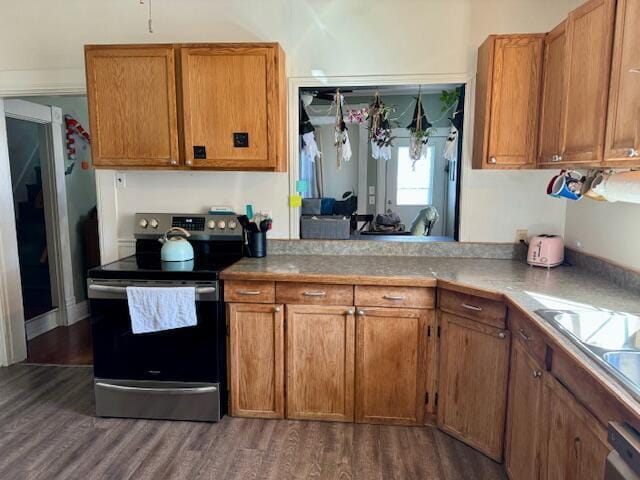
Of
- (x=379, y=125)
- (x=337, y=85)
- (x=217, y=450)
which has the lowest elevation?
(x=217, y=450)

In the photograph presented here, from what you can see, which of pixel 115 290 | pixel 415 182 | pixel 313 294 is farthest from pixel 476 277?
pixel 415 182

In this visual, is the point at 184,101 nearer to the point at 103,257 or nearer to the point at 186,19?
the point at 186,19

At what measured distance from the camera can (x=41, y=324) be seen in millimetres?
3828

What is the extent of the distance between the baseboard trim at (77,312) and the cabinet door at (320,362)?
271 cm

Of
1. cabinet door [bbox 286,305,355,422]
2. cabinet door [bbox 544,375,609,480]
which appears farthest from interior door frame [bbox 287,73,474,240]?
cabinet door [bbox 544,375,609,480]

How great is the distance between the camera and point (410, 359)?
231 centimetres

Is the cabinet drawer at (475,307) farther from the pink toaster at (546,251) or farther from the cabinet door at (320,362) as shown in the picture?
the pink toaster at (546,251)

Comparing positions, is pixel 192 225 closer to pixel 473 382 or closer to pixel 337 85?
pixel 337 85

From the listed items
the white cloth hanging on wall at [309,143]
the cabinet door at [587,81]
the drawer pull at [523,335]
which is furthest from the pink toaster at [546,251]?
the white cloth hanging on wall at [309,143]

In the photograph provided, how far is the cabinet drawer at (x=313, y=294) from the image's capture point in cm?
230

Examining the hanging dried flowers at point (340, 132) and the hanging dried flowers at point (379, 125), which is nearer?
the hanging dried flowers at point (340, 132)

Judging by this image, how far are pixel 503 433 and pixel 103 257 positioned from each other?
274 centimetres

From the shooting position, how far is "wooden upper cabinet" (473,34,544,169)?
2.31 meters

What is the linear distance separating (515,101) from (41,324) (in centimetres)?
412
